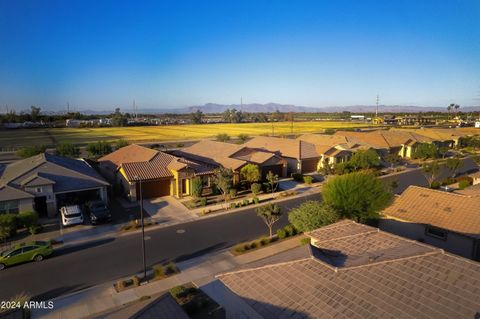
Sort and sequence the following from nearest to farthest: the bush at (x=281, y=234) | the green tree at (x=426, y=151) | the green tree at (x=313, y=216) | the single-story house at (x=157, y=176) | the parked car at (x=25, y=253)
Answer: the parked car at (x=25, y=253) → the green tree at (x=313, y=216) → the bush at (x=281, y=234) → the single-story house at (x=157, y=176) → the green tree at (x=426, y=151)

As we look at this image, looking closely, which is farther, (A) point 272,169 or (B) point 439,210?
(A) point 272,169

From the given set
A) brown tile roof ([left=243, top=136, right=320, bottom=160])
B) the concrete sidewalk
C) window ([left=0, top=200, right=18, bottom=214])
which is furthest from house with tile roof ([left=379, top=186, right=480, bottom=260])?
window ([left=0, top=200, right=18, bottom=214])

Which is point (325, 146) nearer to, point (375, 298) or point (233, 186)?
point (233, 186)

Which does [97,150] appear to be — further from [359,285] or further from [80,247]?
[359,285]

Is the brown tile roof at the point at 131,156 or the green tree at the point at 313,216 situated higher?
the brown tile roof at the point at 131,156

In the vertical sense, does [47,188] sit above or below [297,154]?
below

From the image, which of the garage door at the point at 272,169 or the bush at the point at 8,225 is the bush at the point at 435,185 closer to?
the garage door at the point at 272,169

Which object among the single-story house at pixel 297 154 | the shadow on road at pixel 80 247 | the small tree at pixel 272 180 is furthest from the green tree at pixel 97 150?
the shadow on road at pixel 80 247

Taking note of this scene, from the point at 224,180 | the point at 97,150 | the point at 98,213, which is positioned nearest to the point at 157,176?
the point at 224,180
